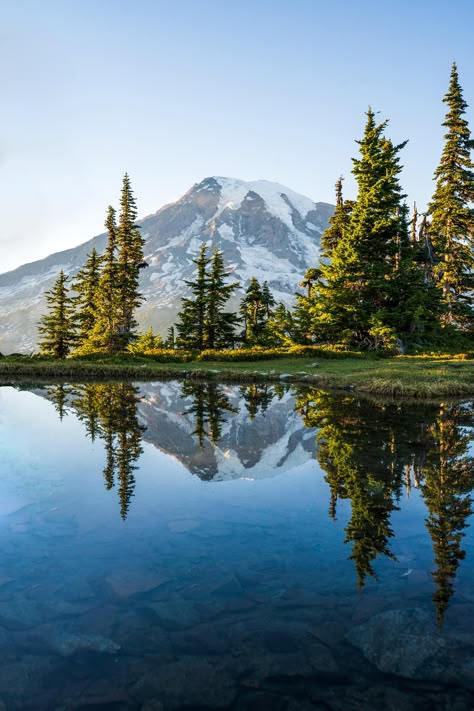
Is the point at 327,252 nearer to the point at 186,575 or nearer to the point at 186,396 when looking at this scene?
the point at 186,396

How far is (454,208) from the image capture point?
151 ft

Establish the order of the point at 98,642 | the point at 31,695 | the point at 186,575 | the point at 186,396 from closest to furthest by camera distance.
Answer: the point at 31,695, the point at 98,642, the point at 186,575, the point at 186,396

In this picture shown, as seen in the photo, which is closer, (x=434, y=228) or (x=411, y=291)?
(x=411, y=291)

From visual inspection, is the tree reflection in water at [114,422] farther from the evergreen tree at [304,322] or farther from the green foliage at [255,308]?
the green foliage at [255,308]

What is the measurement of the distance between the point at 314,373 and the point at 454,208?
2997 centimetres

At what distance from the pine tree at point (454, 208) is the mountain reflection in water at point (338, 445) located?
1277 inches

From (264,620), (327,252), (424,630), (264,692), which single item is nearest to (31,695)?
(264,692)

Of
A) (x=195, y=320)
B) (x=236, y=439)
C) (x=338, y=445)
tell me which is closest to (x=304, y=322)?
(x=195, y=320)

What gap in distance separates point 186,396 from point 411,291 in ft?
89.8

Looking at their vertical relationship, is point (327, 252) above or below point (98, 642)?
above

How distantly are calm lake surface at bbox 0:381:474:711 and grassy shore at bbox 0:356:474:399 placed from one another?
1026 cm

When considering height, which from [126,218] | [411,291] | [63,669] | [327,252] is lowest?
[63,669]

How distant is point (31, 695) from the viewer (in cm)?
317

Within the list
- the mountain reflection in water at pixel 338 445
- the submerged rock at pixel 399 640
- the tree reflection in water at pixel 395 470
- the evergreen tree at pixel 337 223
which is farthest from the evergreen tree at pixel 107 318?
the submerged rock at pixel 399 640
